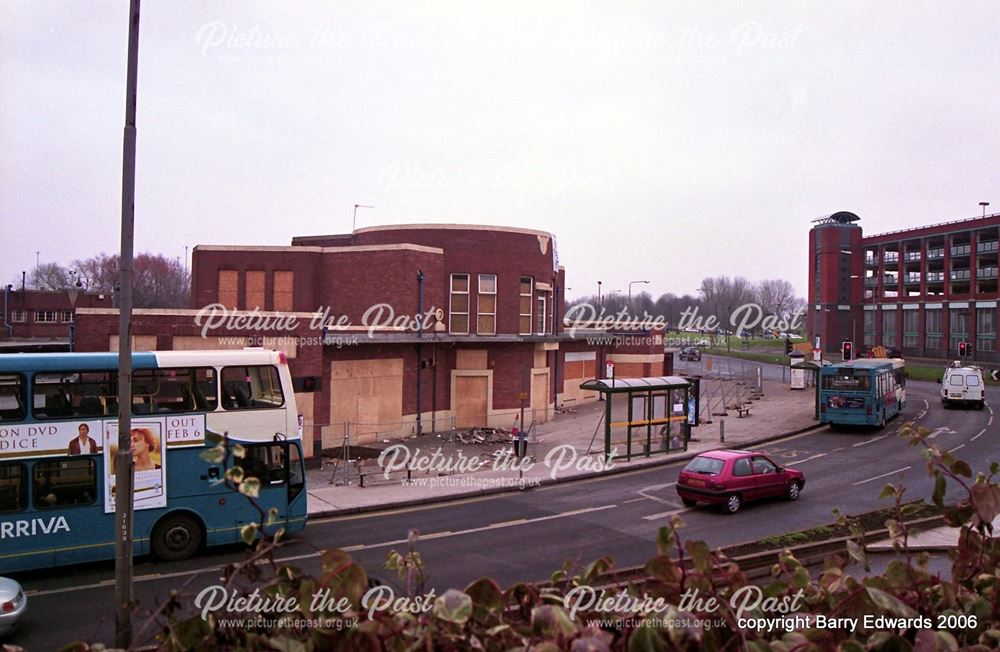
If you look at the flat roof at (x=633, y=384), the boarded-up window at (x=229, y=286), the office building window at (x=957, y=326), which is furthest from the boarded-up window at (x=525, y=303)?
→ the office building window at (x=957, y=326)

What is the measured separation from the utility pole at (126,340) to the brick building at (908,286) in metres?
75.8

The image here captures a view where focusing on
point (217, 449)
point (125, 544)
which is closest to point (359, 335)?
point (125, 544)

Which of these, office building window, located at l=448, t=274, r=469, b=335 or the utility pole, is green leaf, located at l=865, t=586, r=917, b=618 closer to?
the utility pole

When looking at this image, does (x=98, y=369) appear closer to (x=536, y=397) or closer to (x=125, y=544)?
(x=125, y=544)

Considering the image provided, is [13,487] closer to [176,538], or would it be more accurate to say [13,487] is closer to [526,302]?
[176,538]

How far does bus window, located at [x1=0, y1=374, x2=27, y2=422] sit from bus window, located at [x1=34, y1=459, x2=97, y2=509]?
0.98 meters

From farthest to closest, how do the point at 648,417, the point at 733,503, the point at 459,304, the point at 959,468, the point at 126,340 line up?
the point at 459,304 < the point at 648,417 < the point at 733,503 < the point at 126,340 < the point at 959,468

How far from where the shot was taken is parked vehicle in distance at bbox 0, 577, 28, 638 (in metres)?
9.67

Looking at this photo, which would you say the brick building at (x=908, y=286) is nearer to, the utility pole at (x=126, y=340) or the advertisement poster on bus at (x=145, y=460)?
the advertisement poster on bus at (x=145, y=460)

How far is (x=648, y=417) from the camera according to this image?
25.5 metres

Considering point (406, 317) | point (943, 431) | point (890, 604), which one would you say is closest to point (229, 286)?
point (406, 317)

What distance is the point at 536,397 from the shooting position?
115 feet

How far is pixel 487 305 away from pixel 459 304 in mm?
1421

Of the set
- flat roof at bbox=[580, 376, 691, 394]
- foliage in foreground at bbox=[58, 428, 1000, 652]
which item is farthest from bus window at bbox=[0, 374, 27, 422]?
flat roof at bbox=[580, 376, 691, 394]
